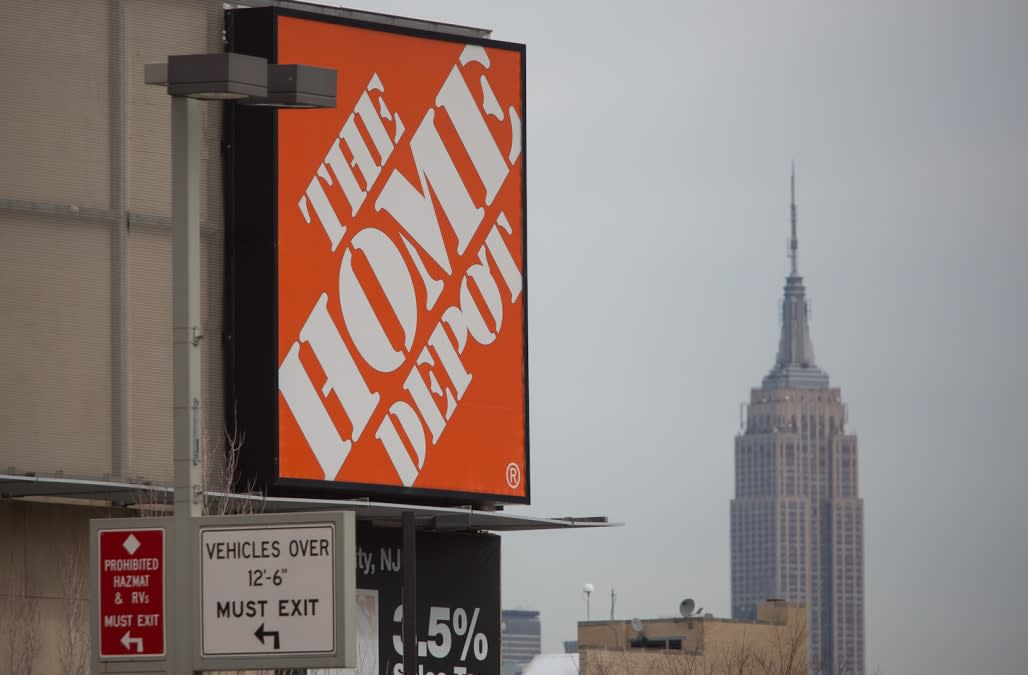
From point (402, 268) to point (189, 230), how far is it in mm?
22180

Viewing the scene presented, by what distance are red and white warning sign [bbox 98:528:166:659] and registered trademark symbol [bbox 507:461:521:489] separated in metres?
23.6

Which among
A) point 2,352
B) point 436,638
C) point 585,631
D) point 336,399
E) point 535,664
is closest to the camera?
point 2,352

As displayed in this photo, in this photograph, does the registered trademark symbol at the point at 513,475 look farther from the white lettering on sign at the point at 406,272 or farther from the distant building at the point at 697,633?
the distant building at the point at 697,633

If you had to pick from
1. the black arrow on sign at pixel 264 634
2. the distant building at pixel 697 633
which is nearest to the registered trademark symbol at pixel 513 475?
the black arrow on sign at pixel 264 634

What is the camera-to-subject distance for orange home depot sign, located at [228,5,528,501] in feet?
121

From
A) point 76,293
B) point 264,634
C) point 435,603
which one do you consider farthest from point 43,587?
point 264,634

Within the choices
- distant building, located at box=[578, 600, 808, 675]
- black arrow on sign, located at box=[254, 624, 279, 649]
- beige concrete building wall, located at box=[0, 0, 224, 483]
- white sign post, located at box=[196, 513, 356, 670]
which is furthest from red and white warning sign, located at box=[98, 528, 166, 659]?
distant building, located at box=[578, 600, 808, 675]

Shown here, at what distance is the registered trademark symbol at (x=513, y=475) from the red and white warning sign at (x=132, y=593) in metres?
23.6

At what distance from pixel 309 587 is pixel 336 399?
21460 millimetres

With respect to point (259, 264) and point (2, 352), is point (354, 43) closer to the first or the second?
point (259, 264)

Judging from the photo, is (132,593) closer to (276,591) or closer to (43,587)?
(276,591)

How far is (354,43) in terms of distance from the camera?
126 feet

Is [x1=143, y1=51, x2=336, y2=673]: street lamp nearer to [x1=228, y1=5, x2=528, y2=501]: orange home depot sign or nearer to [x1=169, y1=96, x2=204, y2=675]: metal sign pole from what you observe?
[x1=169, y1=96, x2=204, y2=675]: metal sign pole

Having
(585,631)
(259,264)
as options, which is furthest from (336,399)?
(585,631)
